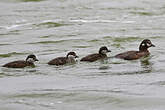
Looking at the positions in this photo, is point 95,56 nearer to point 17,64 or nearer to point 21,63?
point 21,63

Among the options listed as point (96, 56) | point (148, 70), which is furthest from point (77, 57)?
point (148, 70)

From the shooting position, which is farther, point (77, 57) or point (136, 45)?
point (136, 45)

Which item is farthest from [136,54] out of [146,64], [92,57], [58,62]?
[58,62]

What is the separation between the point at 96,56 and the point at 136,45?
3.23 m

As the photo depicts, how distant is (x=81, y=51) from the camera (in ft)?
54.1

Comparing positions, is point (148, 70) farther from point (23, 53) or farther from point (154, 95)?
point (23, 53)

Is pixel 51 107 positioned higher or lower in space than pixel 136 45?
lower

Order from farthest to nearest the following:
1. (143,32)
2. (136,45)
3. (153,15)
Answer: (153,15) → (143,32) → (136,45)

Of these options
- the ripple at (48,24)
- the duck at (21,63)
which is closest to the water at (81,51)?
the ripple at (48,24)

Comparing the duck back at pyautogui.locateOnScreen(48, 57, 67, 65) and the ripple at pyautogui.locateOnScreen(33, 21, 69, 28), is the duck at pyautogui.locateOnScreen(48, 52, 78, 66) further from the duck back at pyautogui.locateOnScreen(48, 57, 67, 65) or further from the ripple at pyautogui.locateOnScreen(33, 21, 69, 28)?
the ripple at pyautogui.locateOnScreen(33, 21, 69, 28)

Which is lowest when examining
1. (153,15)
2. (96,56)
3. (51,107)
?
(51,107)

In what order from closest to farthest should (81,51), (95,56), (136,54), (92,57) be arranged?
(92,57) → (95,56) → (136,54) → (81,51)

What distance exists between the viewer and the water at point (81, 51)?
10445 millimetres

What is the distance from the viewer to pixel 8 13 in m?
27.0
